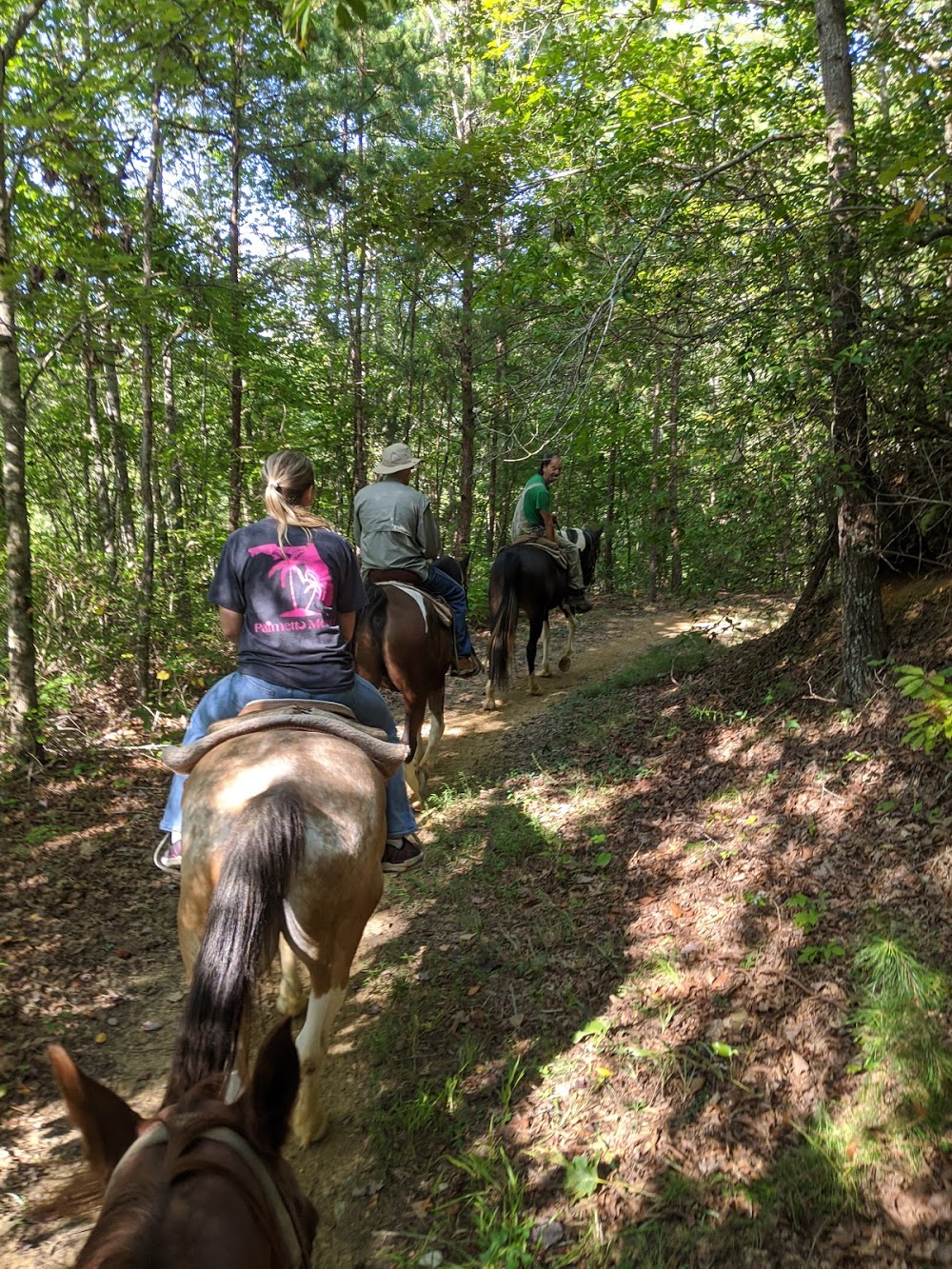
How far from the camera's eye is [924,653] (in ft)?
16.7

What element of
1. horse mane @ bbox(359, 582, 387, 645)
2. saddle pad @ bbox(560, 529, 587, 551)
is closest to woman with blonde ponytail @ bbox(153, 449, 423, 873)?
horse mane @ bbox(359, 582, 387, 645)

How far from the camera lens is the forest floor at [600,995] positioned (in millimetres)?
2674

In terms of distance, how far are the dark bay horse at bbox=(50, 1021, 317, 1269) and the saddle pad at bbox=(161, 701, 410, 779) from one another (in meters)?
1.74

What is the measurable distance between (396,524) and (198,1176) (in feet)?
18.1

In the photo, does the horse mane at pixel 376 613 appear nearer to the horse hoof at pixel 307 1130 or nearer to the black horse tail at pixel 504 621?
the black horse tail at pixel 504 621

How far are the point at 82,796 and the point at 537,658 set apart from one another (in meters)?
7.24

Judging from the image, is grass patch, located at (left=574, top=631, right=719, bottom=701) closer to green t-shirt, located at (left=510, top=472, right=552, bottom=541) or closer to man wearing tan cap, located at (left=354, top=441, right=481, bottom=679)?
green t-shirt, located at (left=510, top=472, right=552, bottom=541)

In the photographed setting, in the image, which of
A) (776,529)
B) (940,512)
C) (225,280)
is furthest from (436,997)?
(225,280)

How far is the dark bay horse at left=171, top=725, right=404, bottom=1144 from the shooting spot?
2064 mm

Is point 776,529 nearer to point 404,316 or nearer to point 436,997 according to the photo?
point 436,997

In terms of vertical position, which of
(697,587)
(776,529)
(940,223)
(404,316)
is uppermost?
(404,316)

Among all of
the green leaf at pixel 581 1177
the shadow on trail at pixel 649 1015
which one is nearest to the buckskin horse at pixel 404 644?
the shadow on trail at pixel 649 1015

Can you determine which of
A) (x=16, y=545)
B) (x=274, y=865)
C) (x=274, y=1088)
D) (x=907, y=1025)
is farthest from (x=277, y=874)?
(x=16, y=545)

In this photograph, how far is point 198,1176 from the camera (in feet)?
4.48
